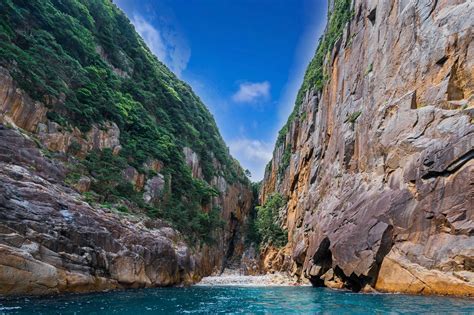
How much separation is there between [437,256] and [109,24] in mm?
42445

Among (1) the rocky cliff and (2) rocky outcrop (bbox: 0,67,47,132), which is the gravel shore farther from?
(2) rocky outcrop (bbox: 0,67,47,132)

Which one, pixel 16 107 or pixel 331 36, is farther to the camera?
pixel 331 36

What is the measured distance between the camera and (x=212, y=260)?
41938 mm

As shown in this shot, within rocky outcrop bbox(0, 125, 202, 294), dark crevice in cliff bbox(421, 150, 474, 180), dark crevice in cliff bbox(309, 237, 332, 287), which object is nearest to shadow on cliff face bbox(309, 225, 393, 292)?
dark crevice in cliff bbox(309, 237, 332, 287)

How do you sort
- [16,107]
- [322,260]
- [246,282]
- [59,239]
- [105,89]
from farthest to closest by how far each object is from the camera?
1. [246,282]
2. [105,89]
3. [322,260]
4. [16,107]
5. [59,239]

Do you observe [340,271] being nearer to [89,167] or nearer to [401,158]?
[401,158]

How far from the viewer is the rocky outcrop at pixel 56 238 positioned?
1312 centimetres

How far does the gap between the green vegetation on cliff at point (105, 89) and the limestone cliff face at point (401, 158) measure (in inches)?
641

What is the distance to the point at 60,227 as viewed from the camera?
16078 millimetres

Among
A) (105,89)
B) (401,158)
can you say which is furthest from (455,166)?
(105,89)

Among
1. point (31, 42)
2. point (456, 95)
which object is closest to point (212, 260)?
point (31, 42)

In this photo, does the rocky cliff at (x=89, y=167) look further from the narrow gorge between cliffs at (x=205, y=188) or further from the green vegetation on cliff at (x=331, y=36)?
the green vegetation on cliff at (x=331, y=36)

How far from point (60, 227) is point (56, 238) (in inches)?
27.9

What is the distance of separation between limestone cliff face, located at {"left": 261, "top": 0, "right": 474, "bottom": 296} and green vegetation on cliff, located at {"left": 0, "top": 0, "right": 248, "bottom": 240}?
16.3 metres
